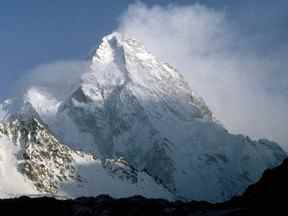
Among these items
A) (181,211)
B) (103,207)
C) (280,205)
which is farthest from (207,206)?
(280,205)

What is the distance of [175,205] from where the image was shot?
387 ft

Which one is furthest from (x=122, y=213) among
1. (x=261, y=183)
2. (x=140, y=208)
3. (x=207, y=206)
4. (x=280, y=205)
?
(x=280, y=205)

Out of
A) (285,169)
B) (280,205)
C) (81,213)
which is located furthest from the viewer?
(81,213)

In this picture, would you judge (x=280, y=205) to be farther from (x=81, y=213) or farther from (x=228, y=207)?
(x=81, y=213)

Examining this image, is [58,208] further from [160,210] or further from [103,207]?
[160,210]

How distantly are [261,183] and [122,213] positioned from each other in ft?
64.1

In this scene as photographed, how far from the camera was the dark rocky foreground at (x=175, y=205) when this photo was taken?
9380 centimetres

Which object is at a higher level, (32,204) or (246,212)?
(32,204)

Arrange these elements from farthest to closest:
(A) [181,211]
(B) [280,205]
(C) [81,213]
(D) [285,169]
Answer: (C) [81,213] < (A) [181,211] < (D) [285,169] < (B) [280,205]

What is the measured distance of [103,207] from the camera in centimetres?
11800

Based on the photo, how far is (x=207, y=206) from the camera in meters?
114

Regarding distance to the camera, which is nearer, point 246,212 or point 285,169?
point 246,212

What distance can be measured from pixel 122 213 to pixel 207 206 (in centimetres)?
1150

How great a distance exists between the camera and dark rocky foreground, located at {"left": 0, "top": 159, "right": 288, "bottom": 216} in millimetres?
93800
